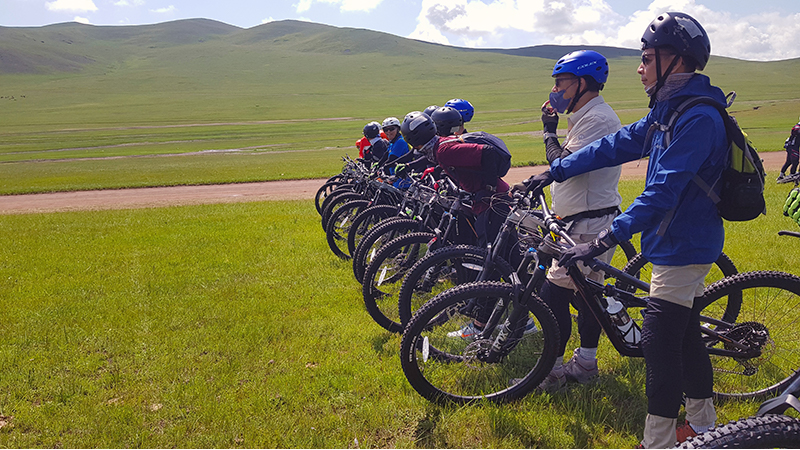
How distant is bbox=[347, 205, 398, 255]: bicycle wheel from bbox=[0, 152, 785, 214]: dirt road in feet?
28.2

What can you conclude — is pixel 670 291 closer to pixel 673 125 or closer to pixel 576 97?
pixel 673 125

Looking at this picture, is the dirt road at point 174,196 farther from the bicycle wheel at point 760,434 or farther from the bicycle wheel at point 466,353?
the bicycle wheel at point 760,434

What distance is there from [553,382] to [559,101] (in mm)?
2230

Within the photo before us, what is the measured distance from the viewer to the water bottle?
3.65 m

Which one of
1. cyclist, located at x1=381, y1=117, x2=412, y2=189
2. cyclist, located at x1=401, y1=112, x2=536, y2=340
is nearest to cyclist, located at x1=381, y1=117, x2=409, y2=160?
cyclist, located at x1=381, y1=117, x2=412, y2=189

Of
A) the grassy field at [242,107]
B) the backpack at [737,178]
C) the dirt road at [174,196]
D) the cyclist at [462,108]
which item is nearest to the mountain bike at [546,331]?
the backpack at [737,178]

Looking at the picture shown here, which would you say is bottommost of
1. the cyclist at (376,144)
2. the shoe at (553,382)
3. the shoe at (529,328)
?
the shoe at (553,382)

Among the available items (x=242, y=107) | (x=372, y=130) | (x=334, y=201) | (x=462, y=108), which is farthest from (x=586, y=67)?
(x=242, y=107)

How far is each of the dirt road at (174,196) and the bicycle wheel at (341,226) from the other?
756 centimetres

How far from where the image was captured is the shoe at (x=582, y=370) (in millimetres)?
4215

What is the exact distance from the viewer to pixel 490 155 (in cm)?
510

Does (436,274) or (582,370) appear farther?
(436,274)

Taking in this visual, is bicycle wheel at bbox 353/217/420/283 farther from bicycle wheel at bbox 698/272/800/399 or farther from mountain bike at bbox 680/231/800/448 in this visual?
mountain bike at bbox 680/231/800/448

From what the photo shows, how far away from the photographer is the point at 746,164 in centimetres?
266
